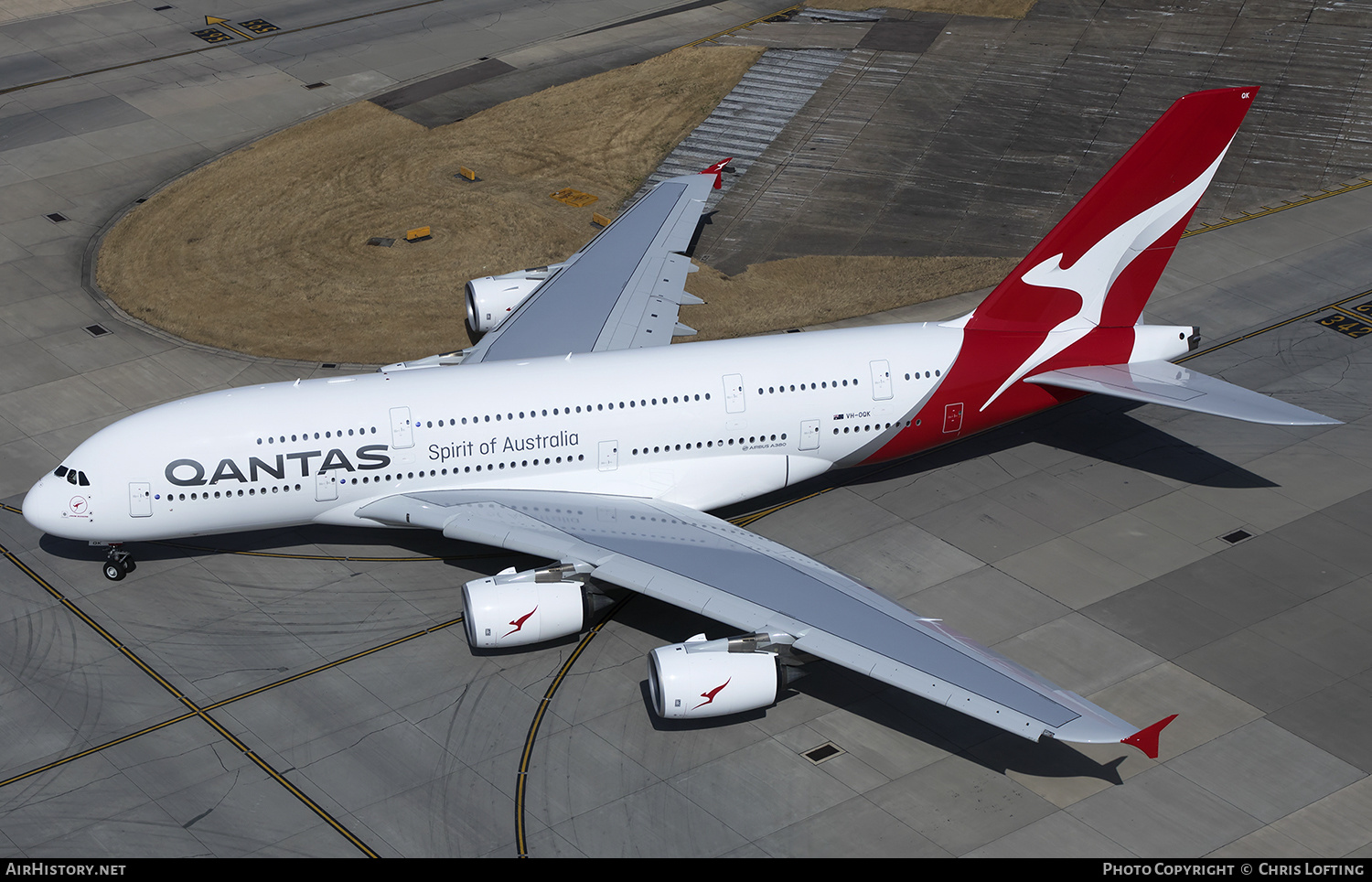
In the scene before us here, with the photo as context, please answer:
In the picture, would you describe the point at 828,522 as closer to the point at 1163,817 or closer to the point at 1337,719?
the point at 1163,817

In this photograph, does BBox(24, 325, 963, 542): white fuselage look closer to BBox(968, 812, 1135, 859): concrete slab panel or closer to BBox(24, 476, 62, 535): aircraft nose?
BBox(24, 476, 62, 535): aircraft nose

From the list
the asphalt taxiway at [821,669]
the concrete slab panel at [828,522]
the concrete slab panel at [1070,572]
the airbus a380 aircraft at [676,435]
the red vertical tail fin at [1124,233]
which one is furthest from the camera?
the concrete slab panel at [828,522]

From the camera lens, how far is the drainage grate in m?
29.2

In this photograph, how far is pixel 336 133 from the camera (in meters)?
58.2

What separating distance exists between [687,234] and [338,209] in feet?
54.9

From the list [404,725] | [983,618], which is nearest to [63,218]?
[404,725]

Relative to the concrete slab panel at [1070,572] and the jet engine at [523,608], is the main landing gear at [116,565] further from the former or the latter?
the concrete slab panel at [1070,572]

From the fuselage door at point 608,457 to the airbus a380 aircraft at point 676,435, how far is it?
0.19 ft

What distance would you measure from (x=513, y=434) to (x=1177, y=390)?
686 inches

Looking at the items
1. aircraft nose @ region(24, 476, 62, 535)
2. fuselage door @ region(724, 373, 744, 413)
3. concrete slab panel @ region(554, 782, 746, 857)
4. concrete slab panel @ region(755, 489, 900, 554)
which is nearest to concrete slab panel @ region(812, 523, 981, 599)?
concrete slab panel @ region(755, 489, 900, 554)

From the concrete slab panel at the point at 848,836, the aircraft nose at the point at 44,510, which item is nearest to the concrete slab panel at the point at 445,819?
the concrete slab panel at the point at 848,836

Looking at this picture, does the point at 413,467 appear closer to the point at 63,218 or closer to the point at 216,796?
the point at 216,796

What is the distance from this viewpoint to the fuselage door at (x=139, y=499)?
32719 mm

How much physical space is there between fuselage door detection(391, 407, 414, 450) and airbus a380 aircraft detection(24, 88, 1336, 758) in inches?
2.2
